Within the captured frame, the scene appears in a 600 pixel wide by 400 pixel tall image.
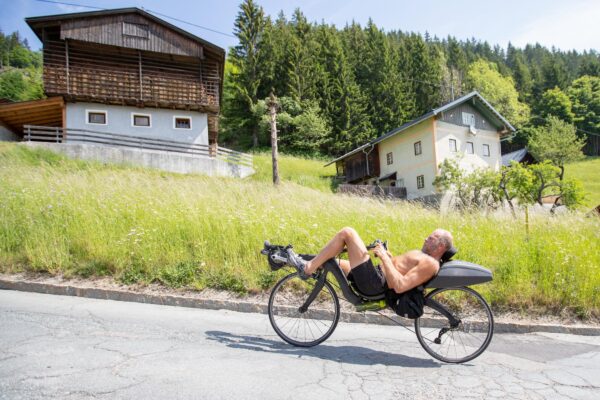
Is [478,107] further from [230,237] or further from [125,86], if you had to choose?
[230,237]

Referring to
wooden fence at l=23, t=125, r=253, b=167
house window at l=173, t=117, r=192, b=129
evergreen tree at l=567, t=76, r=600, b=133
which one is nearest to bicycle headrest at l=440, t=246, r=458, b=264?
wooden fence at l=23, t=125, r=253, b=167

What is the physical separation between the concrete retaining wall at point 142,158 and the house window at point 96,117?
5.33 m

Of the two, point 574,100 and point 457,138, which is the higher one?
point 574,100

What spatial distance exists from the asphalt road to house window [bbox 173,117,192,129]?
897 inches

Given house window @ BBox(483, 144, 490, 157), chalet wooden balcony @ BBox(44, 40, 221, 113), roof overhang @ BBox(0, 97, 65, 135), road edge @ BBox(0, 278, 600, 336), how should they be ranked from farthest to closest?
house window @ BBox(483, 144, 490, 157) → chalet wooden balcony @ BBox(44, 40, 221, 113) → roof overhang @ BBox(0, 97, 65, 135) → road edge @ BBox(0, 278, 600, 336)

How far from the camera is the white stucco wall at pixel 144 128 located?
24.3 metres

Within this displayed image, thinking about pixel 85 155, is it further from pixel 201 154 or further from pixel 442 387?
pixel 442 387

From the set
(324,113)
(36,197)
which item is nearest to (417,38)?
(324,113)

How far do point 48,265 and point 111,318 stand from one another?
2284mm

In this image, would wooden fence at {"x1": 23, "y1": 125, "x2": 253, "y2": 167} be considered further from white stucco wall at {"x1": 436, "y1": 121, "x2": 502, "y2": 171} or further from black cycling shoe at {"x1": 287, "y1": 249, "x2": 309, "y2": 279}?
black cycling shoe at {"x1": 287, "y1": 249, "x2": 309, "y2": 279}

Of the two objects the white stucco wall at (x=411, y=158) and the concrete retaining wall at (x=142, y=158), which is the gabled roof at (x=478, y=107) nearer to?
the white stucco wall at (x=411, y=158)

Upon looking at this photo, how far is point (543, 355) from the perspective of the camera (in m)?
4.49

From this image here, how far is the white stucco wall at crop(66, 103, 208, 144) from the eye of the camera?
24.3 meters

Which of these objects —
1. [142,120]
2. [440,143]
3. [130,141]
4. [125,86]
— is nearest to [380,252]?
[130,141]
